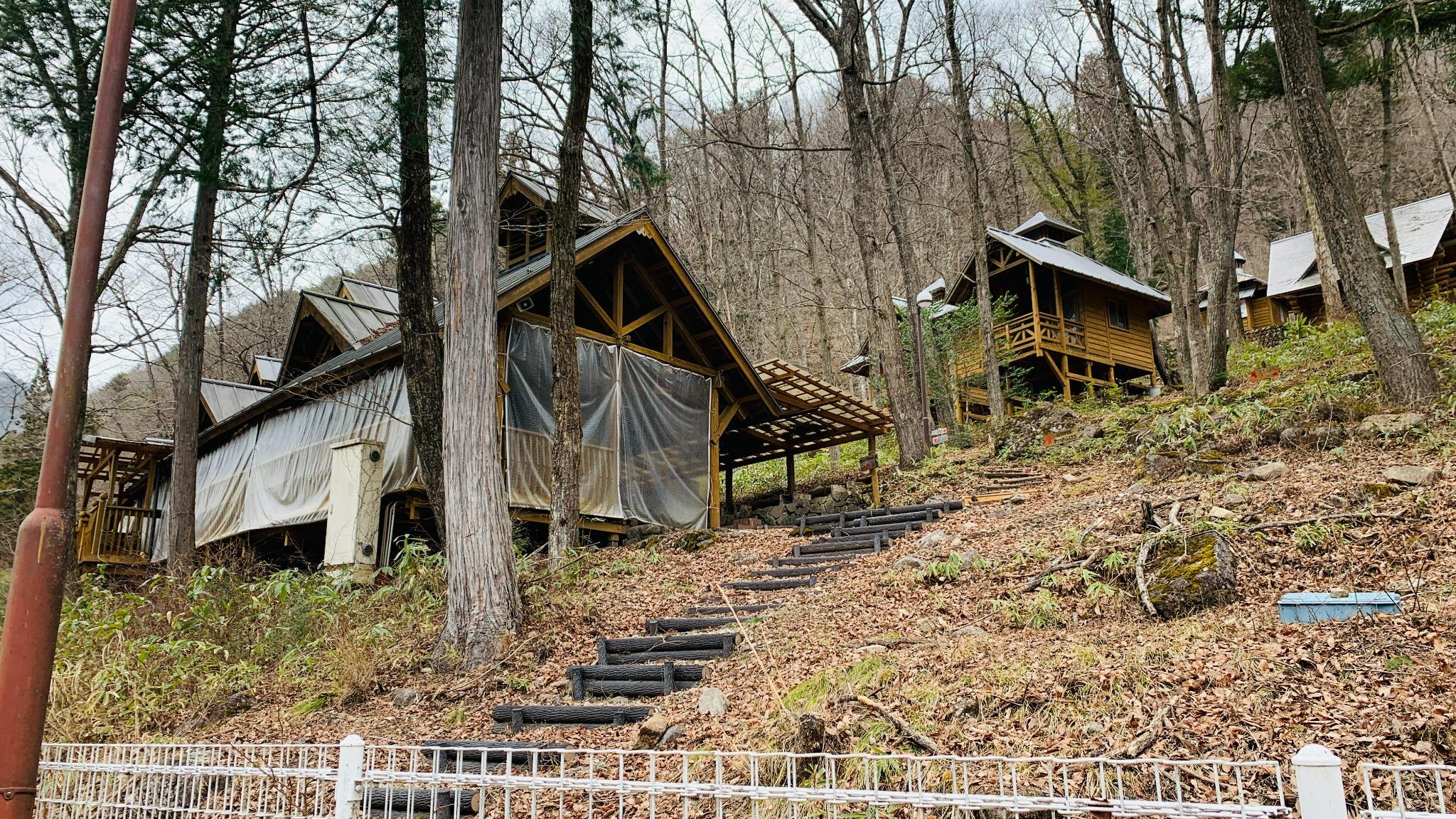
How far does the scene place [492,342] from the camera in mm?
9383

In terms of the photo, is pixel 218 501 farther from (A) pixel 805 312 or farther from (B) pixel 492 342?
(A) pixel 805 312

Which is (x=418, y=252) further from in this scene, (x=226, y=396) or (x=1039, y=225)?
(x=1039, y=225)

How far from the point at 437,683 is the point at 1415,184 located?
125 ft

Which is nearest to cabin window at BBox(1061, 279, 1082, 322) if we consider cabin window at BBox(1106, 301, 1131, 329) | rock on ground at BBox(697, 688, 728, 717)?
cabin window at BBox(1106, 301, 1131, 329)

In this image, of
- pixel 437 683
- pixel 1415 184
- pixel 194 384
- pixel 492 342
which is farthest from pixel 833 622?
pixel 1415 184

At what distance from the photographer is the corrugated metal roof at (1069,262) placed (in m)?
25.3

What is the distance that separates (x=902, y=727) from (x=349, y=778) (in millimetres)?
2746

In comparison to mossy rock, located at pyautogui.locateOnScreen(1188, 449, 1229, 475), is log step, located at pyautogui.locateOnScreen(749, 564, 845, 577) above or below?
below

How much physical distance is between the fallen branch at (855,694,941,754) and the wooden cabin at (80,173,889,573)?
9.35 m

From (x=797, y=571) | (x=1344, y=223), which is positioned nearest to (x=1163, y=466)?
(x=1344, y=223)

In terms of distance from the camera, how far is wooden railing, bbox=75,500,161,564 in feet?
65.5

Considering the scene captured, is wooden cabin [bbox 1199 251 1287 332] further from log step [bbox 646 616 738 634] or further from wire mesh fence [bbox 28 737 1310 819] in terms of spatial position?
wire mesh fence [bbox 28 737 1310 819]

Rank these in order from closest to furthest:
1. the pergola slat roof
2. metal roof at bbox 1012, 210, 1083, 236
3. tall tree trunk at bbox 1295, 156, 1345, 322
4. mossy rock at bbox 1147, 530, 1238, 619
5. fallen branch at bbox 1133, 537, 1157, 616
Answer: mossy rock at bbox 1147, 530, 1238, 619 → fallen branch at bbox 1133, 537, 1157, 616 → the pergola slat roof → tall tree trunk at bbox 1295, 156, 1345, 322 → metal roof at bbox 1012, 210, 1083, 236

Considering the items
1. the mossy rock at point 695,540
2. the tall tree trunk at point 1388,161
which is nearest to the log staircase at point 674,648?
the mossy rock at point 695,540
